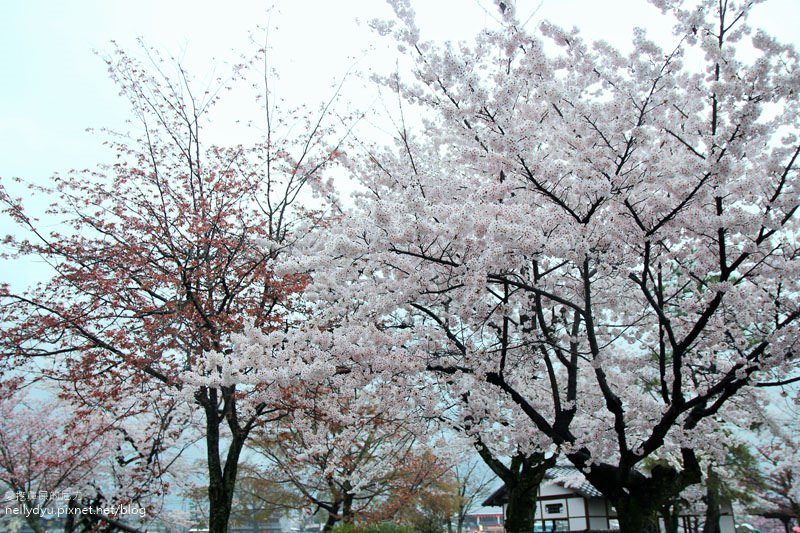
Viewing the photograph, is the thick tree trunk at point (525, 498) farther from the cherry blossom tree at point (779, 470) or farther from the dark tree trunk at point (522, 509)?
the cherry blossom tree at point (779, 470)

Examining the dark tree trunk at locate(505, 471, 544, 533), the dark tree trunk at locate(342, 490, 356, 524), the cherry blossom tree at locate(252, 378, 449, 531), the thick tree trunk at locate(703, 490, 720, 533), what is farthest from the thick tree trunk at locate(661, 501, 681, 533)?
the dark tree trunk at locate(342, 490, 356, 524)

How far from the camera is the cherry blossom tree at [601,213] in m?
4.59

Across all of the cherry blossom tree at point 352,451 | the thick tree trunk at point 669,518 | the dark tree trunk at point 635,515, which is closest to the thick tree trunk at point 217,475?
the cherry blossom tree at point 352,451

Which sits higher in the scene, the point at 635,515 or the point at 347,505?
the point at 635,515

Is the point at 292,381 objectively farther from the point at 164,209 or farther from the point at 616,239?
the point at 164,209

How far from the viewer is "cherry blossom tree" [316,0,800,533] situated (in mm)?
4590

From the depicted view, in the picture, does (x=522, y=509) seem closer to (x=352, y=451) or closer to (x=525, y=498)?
(x=525, y=498)

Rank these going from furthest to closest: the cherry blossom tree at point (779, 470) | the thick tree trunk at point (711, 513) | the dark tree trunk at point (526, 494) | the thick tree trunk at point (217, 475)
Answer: the thick tree trunk at point (711, 513) < the cherry blossom tree at point (779, 470) < the dark tree trunk at point (526, 494) < the thick tree trunk at point (217, 475)

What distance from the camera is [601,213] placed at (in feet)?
18.8

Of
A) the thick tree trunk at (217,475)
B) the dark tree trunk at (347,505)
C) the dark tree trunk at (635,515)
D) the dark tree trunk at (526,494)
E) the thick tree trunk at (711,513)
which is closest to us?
the dark tree trunk at (635,515)

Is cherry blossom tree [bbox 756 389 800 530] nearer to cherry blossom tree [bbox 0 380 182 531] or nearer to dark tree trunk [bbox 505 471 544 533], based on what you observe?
dark tree trunk [bbox 505 471 544 533]

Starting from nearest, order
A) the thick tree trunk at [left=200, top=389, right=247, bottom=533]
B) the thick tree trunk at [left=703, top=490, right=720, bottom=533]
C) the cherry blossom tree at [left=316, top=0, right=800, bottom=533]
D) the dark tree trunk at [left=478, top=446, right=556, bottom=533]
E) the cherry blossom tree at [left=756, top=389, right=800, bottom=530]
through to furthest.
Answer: the cherry blossom tree at [left=316, top=0, right=800, bottom=533], the thick tree trunk at [left=200, top=389, right=247, bottom=533], the dark tree trunk at [left=478, top=446, right=556, bottom=533], the cherry blossom tree at [left=756, top=389, right=800, bottom=530], the thick tree trunk at [left=703, top=490, right=720, bottom=533]

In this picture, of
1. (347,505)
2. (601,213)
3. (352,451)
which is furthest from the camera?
(352,451)

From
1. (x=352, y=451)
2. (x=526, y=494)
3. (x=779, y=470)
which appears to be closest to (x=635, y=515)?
(x=526, y=494)
